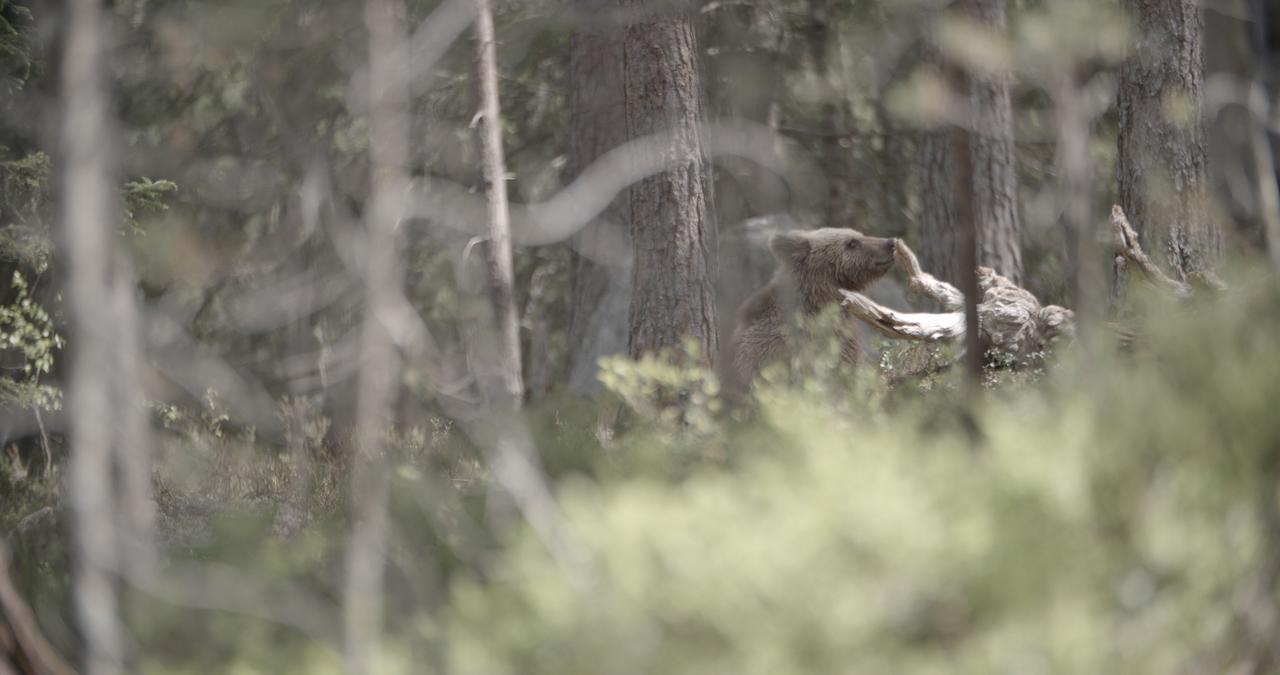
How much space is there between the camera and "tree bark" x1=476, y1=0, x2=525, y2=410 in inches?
248

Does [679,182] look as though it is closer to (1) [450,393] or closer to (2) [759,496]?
(1) [450,393]

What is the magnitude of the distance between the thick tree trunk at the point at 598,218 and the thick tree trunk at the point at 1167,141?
18.6 ft

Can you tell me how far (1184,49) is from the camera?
916 cm

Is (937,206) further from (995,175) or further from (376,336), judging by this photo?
(376,336)

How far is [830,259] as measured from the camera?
9.27 metres

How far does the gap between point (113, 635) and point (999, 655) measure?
2.61 meters

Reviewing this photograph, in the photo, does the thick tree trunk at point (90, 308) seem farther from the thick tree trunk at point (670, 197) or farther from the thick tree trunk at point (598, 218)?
the thick tree trunk at point (598, 218)

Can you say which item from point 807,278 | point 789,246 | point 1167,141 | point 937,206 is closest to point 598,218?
point 937,206

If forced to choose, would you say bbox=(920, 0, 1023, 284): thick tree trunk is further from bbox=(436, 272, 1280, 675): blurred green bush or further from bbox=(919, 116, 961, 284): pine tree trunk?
bbox=(436, 272, 1280, 675): blurred green bush

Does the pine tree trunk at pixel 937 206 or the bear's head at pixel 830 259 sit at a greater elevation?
the pine tree trunk at pixel 937 206

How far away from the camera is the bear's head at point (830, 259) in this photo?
914cm

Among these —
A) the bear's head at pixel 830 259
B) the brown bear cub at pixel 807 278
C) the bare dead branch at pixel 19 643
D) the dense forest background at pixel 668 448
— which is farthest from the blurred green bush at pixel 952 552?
the bear's head at pixel 830 259

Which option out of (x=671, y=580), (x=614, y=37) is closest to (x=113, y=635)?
(x=671, y=580)

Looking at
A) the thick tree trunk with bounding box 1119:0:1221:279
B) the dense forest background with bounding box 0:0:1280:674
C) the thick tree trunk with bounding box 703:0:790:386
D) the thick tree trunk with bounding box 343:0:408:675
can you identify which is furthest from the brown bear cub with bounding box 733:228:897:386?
the thick tree trunk with bounding box 343:0:408:675
